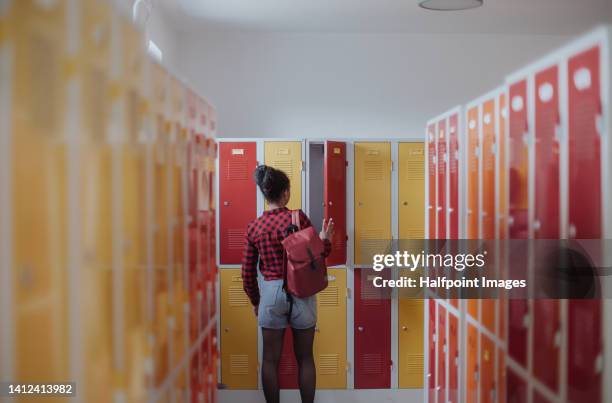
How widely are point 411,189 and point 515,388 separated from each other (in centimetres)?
192

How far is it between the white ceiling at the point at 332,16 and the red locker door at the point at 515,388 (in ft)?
4.86

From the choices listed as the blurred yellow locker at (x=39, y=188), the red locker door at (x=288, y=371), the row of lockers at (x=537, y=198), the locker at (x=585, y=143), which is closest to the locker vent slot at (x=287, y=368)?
the red locker door at (x=288, y=371)

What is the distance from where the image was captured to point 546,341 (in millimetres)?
1292

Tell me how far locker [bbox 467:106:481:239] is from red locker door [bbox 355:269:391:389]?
1.54 m

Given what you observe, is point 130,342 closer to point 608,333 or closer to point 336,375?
point 608,333

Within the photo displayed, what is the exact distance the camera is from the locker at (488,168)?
162cm

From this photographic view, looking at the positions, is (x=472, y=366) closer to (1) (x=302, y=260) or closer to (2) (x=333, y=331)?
(1) (x=302, y=260)

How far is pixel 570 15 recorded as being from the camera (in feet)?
3.63

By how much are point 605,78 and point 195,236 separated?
3.73 ft

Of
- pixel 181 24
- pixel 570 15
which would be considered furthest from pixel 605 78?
pixel 181 24

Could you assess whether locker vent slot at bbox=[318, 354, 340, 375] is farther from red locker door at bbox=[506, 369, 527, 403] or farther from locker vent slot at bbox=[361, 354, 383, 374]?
red locker door at bbox=[506, 369, 527, 403]

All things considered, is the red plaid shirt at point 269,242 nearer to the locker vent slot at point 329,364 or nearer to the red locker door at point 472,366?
the red locker door at point 472,366

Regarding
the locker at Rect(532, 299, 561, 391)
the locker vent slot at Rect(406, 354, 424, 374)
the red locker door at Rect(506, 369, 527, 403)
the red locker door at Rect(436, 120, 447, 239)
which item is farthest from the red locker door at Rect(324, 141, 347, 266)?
the locker at Rect(532, 299, 561, 391)

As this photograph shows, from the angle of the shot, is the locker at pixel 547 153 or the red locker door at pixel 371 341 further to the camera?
the red locker door at pixel 371 341
